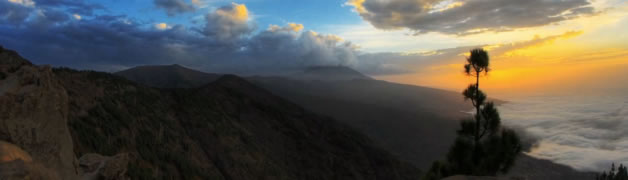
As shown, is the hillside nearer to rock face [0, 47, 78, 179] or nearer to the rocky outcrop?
rock face [0, 47, 78, 179]

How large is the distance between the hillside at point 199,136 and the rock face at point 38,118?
0.11ft

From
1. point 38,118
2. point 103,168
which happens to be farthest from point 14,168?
point 103,168

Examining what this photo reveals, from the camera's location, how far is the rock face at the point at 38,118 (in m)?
4.16

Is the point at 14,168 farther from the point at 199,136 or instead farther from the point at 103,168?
the point at 199,136

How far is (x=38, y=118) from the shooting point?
14.8 ft

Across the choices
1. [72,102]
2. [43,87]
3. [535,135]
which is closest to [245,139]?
[72,102]

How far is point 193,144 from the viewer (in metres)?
21.8

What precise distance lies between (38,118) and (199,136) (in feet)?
67.5

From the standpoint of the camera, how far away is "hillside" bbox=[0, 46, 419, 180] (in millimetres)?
14406

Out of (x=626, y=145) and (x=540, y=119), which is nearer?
(x=626, y=145)

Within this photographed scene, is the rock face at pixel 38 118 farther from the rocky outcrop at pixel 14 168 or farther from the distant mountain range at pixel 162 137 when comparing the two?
the rocky outcrop at pixel 14 168

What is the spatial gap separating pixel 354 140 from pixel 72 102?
2982cm

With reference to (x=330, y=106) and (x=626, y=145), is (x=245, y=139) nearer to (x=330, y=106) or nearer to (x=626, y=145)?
(x=626, y=145)

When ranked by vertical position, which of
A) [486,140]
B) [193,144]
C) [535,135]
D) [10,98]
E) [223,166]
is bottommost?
[535,135]
